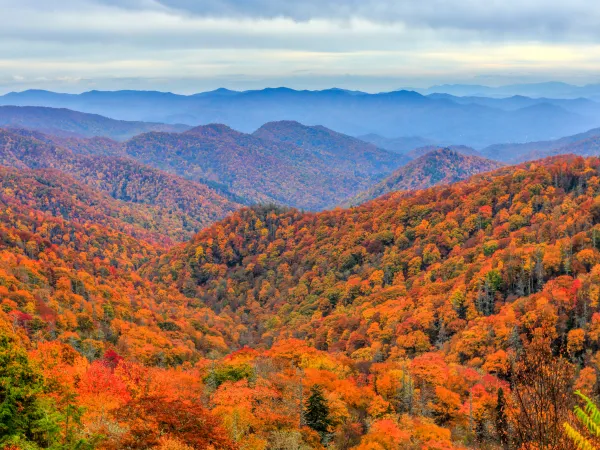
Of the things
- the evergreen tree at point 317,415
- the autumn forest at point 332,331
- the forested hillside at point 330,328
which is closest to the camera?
the autumn forest at point 332,331

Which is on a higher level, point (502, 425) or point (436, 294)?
point (502, 425)

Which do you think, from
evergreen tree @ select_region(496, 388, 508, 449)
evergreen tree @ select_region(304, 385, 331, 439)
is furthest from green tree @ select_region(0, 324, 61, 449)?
evergreen tree @ select_region(304, 385, 331, 439)

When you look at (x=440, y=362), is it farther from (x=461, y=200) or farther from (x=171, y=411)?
(x=461, y=200)

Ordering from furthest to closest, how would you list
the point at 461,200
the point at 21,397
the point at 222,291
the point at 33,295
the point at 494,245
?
the point at 222,291 → the point at 461,200 → the point at 494,245 → the point at 33,295 → the point at 21,397

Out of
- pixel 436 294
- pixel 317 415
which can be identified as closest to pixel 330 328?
pixel 436 294

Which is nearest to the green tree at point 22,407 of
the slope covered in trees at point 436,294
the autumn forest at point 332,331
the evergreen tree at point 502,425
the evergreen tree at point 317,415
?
the autumn forest at point 332,331

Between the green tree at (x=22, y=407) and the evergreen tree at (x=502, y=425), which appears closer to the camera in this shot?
the evergreen tree at (x=502, y=425)

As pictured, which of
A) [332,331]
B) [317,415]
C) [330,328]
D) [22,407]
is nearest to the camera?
[22,407]

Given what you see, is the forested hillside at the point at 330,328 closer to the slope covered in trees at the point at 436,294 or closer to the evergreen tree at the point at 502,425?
the slope covered in trees at the point at 436,294

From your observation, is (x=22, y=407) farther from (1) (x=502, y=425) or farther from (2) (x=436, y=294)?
(2) (x=436, y=294)

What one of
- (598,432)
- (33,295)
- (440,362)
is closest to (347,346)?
(440,362)

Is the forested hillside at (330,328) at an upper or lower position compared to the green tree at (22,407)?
lower
